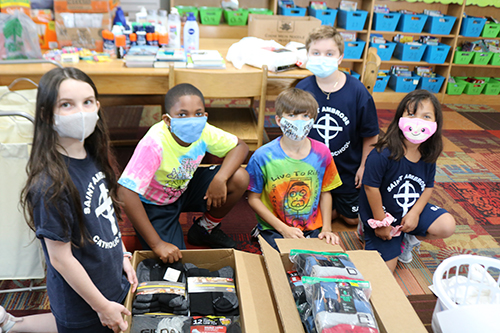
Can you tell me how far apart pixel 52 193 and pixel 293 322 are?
808 millimetres

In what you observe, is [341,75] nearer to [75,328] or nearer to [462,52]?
[75,328]

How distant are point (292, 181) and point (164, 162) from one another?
0.61 metres

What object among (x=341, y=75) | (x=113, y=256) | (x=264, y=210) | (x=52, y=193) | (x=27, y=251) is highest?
(x=341, y=75)

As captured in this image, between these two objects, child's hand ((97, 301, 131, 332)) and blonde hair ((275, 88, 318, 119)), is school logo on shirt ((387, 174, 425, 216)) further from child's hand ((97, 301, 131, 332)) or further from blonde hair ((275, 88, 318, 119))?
child's hand ((97, 301, 131, 332))

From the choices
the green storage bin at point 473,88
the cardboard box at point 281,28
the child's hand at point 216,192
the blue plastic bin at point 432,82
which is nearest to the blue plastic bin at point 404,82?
the blue plastic bin at point 432,82

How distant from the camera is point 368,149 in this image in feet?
7.41

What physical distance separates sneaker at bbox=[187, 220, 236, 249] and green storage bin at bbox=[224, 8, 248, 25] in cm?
244

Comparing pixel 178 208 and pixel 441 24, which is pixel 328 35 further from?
pixel 441 24

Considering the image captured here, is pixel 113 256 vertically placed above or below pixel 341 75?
below

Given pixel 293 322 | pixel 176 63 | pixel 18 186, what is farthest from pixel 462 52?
pixel 18 186

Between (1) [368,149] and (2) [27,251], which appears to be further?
(1) [368,149]

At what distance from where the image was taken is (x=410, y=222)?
6.21ft

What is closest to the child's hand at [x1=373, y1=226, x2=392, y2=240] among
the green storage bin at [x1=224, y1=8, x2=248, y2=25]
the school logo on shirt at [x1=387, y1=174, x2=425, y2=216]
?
the school logo on shirt at [x1=387, y1=174, x2=425, y2=216]

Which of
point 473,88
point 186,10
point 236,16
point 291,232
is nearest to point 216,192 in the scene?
point 291,232
